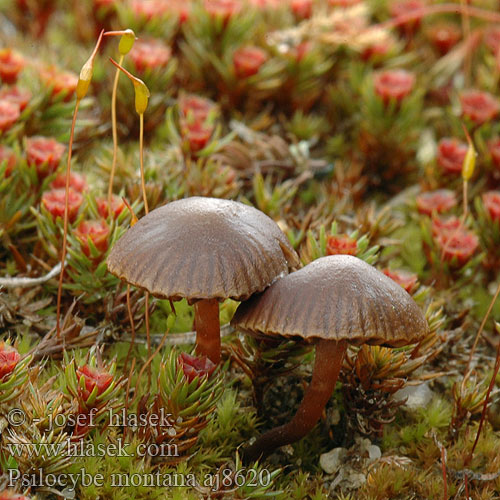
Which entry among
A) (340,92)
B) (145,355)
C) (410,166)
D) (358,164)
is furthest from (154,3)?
(145,355)

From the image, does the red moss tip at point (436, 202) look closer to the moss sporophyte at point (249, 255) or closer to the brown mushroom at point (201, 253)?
the moss sporophyte at point (249, 255)

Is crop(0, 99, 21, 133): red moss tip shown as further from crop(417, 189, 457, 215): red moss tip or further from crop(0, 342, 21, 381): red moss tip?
crop(417, 189, 457, 215): red moss tip

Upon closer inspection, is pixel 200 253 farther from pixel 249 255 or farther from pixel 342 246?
pixel 342 246

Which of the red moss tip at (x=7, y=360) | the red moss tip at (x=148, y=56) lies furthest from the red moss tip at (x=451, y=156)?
the red moss tip at (x=7, y=360)

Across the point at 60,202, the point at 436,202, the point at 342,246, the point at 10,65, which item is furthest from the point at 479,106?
the point at 10,65

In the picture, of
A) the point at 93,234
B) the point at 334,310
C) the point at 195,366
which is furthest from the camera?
the point at 93,234

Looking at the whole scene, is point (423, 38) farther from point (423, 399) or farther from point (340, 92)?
point (423, 399)
